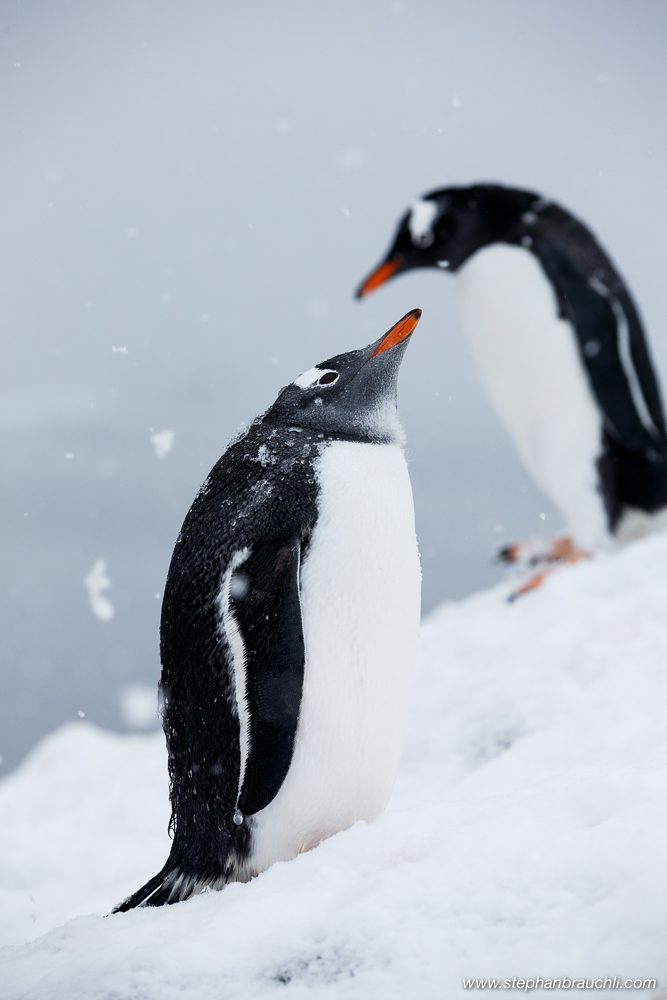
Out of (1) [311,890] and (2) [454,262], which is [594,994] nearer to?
(1) [311,890]

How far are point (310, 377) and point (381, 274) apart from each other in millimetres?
2996

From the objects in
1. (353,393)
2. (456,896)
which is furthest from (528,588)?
(456,896)

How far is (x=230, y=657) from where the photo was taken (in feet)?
5.16

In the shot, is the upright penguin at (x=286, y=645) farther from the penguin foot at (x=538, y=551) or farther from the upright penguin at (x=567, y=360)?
the penguin foot at (x=538, y=551)

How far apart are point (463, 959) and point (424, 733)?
71.2 inches

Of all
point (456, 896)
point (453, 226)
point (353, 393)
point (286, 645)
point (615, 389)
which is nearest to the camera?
point (456, 896)

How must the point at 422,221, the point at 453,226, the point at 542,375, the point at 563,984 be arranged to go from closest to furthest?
the point at 563,984
the point at 542,375
the point at 453,226
the point at 422,221

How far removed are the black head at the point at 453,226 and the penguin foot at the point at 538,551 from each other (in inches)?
65.7

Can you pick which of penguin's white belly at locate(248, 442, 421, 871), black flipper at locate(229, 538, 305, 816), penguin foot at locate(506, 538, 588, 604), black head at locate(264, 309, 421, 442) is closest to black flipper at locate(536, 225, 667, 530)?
penguin foot at locate(506, 538, 588, 604)

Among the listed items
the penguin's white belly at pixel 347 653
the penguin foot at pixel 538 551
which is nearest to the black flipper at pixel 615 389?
the penguin foot at pixel 538 551

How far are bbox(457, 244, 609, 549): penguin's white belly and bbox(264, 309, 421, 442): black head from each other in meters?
2.55

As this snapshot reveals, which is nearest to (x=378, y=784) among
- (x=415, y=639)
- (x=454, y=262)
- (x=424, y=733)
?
(x=415, y=639)

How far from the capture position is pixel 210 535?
165 cm

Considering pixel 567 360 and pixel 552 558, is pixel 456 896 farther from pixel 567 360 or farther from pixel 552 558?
pixel 552 558
